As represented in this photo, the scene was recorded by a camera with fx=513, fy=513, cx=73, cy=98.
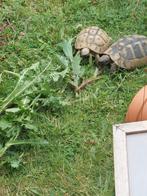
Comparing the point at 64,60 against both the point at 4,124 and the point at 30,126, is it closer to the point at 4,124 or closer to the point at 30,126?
the point at 30,126

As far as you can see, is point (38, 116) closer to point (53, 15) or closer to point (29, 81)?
point (29, 81)

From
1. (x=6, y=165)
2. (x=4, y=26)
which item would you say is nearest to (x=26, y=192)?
(x=6, y=165)

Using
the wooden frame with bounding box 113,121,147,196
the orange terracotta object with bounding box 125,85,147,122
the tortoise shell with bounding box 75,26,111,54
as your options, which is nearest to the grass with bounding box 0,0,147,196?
the tortoise shell with bounding box 75,26,111,54

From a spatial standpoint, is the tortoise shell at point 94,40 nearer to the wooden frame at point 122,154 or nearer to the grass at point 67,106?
the grass at point 67,106

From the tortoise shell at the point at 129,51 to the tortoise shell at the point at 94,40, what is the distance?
83 mm

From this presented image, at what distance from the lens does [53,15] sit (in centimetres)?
459

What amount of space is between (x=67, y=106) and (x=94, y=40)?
27.8 inches

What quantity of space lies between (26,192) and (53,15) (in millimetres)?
1839

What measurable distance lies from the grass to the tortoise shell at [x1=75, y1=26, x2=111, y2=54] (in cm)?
16

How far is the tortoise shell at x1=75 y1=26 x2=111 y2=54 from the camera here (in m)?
4.21

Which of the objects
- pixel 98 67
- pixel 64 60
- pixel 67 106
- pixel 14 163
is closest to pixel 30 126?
pixel 14 163

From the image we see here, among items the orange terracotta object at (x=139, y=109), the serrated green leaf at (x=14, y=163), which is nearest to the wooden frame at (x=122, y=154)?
the orange terracotta object at (x=139, y=109)

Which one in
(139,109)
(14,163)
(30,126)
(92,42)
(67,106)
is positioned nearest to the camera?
(139,109)

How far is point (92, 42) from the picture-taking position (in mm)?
4250
